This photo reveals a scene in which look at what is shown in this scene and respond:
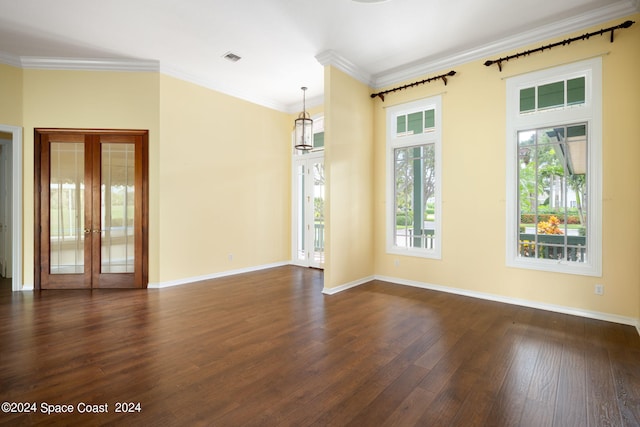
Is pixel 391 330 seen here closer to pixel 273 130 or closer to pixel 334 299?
pixel 334 299

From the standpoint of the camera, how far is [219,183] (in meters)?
5.47

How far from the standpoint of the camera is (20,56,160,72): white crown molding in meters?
4.46

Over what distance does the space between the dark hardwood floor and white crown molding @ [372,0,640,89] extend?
3.34 meters

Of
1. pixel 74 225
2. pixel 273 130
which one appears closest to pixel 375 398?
pixel 74 225

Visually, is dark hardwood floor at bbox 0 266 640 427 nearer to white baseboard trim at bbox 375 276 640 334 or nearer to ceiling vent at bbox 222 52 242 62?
white baseboard trim at bbox 375 276 640 334

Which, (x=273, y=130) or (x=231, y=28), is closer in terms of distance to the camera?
(x=231, y=28)

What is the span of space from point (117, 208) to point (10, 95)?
2123 mm

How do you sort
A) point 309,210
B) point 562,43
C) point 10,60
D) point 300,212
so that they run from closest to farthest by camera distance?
point 562,43 → point 10,60 → point 309,210 → point 300,212

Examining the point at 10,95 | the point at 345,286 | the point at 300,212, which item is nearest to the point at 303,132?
the point at 300,212

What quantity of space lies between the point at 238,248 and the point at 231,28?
3.61m

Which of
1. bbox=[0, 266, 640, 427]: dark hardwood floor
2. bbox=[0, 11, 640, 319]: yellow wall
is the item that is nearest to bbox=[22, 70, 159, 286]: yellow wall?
bbox=[0, 11, 640, 319]: yellow wall

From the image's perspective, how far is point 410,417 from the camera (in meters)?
1.82

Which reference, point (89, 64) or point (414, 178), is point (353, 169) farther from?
point (89, 64)

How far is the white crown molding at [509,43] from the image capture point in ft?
10.7
